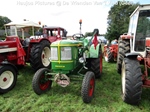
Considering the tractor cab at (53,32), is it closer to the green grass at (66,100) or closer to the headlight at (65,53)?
the green grass at (66,100)

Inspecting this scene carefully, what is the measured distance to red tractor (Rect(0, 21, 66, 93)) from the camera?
3.85 metres

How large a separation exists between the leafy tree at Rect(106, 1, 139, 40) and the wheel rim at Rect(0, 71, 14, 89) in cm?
2763

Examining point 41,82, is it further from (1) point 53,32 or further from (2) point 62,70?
(1) point 53,32

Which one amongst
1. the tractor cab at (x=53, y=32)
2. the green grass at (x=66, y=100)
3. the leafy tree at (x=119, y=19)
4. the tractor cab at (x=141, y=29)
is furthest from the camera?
the leafy tree at (x=119, y=19)

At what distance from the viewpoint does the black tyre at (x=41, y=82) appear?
11.2 feet

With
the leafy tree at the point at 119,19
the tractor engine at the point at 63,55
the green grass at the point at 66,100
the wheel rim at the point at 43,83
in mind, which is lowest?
the green grass at the point at 66,100

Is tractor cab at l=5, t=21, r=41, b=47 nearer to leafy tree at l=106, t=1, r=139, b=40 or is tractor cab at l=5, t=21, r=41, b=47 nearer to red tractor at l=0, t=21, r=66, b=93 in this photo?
red tractor at l=0, t=21, r=66, b=93

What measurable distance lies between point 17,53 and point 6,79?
916mm

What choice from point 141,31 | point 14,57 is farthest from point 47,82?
point 141,31

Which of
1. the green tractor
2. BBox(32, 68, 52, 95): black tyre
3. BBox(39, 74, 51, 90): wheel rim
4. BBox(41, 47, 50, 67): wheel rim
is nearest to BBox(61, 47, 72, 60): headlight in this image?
the green tractor

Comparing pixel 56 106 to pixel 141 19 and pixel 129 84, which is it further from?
pixel 141 19

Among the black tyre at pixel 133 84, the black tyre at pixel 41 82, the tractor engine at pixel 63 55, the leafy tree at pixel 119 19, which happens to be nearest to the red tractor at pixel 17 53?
the black tyre at pixel 41 82

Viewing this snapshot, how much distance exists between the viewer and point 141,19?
12.7 ft

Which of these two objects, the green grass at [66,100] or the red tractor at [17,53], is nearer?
the green grass at [66,100]
